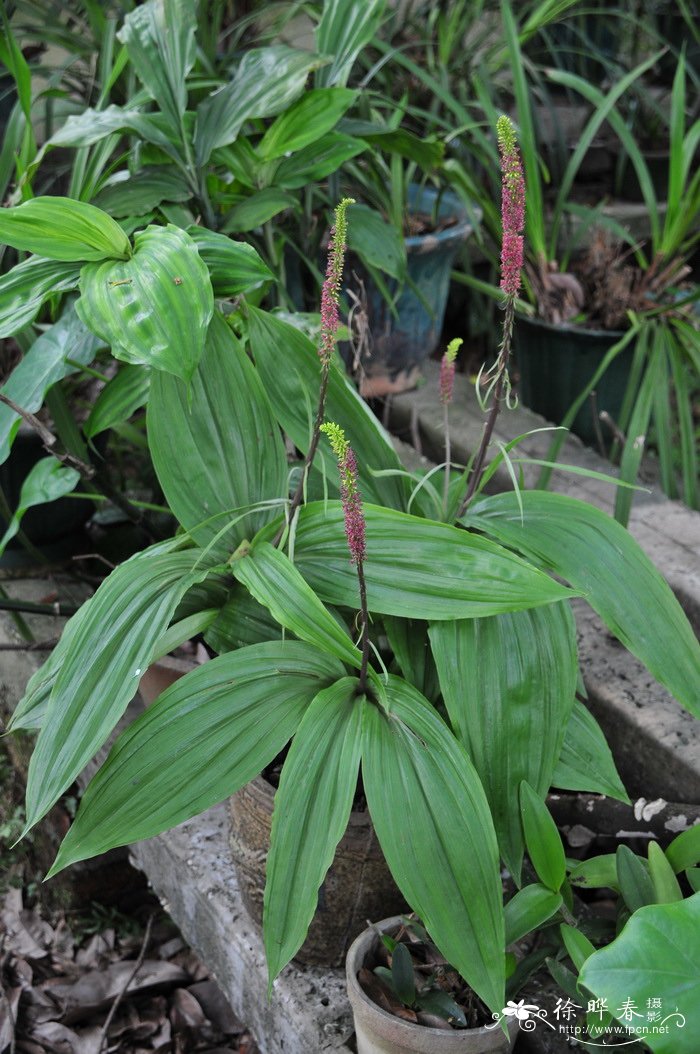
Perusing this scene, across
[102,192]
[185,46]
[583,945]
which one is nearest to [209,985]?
[583,945]

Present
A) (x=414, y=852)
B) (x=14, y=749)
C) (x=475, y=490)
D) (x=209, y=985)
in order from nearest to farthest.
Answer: (x=414, y=852), (x=475, y=490), (x=209, y=985), (x=14, y=749)

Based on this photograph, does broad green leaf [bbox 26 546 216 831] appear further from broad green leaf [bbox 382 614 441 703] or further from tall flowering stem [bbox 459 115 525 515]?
tall flowering stem [bbox 459 115 525 515]

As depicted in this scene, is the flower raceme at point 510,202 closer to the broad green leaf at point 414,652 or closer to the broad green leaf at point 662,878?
the broad green leaf at point 414,652

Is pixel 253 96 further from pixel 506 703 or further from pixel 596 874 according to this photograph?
pixel 596 874

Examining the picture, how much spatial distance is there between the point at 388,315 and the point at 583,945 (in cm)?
129

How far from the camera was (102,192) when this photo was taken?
1.29 m

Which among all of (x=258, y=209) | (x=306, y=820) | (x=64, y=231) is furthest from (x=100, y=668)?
(x=258, y=209)

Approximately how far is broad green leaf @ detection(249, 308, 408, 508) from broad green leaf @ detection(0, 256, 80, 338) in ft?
0.65

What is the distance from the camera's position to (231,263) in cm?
107

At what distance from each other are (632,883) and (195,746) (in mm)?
436

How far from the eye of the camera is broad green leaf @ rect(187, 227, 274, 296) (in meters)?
1.06

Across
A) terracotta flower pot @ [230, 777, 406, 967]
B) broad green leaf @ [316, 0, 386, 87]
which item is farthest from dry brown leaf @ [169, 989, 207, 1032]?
broad green leaf @ [316, 0, 386, 87]

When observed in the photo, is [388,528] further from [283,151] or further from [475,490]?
[283,151]

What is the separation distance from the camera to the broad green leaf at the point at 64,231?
984 millimetres
